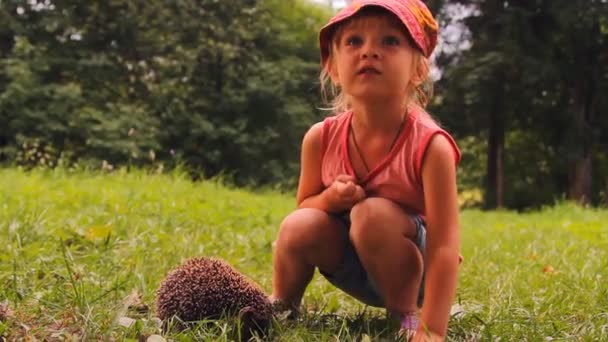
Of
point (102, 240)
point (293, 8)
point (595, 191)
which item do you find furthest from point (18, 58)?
point (595, 191)

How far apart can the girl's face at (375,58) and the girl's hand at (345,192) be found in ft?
0.83

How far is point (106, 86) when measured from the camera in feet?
45.9

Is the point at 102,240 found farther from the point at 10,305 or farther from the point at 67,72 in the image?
the point at 67,72

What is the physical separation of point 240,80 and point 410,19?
47.8ft

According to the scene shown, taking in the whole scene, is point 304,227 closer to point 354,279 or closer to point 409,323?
point 354,279

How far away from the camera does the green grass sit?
1.84 metres

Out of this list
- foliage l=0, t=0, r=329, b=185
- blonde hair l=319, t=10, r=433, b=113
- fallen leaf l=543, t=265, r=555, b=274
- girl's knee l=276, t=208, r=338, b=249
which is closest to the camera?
blonde hair l=319, t=10, r=433, b=113

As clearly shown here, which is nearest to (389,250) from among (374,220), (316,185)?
(374,220)

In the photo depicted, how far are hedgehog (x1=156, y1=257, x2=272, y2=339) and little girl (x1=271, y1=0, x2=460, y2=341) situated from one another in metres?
0.30

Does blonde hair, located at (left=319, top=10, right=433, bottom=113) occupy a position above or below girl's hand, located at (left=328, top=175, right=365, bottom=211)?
above

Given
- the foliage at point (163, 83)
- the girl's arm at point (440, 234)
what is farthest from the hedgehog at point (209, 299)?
the foliage at point (163, 83)

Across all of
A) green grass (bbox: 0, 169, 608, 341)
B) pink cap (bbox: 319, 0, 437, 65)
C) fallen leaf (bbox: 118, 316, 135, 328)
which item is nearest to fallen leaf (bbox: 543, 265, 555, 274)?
green grass (bbox: 0, 169, 608, 341)

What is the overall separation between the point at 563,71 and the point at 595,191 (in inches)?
234

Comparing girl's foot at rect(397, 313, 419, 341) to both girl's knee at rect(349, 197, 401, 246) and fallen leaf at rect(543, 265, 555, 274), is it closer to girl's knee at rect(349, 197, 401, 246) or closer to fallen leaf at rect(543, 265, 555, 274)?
girl's knee at rect(349, 197, 401, 246)
